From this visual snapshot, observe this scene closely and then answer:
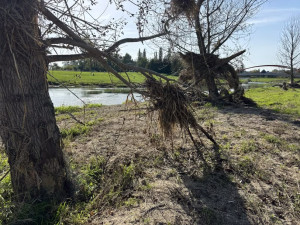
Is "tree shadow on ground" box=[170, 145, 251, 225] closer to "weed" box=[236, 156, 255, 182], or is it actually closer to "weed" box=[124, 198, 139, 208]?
"weed" box=[236, 156, 255, 182]

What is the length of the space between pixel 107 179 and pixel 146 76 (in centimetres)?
149

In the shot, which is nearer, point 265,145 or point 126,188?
point 126,188

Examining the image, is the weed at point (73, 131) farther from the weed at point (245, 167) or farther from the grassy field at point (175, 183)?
the weed at point (245, 167)

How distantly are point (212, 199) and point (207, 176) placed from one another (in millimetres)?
552

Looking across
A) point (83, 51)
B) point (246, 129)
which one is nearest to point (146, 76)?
point (83, 51)

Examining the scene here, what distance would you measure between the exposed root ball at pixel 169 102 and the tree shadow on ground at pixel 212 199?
80 centimetres

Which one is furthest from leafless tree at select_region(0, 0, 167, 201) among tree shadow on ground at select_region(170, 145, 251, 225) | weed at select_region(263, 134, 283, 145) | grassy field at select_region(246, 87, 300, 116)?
grassy field at select_region(246, 87, 300, 116)

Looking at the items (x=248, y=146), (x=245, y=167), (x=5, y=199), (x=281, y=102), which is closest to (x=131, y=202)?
(x=5, y=199)

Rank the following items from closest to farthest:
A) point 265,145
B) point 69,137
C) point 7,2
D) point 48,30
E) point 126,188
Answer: point 7,2 → point 48,30 → point 126,188 → point 265,145 → point 69,137

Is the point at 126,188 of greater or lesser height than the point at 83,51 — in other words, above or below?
below

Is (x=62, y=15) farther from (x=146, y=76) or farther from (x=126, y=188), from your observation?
(x=126, y=188)

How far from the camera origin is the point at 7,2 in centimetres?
203

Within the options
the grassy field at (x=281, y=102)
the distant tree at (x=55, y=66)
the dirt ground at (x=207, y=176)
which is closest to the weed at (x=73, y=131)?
the dirt ground at (x=207, y=176)

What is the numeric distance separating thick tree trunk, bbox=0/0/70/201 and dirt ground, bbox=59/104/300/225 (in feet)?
2.36
